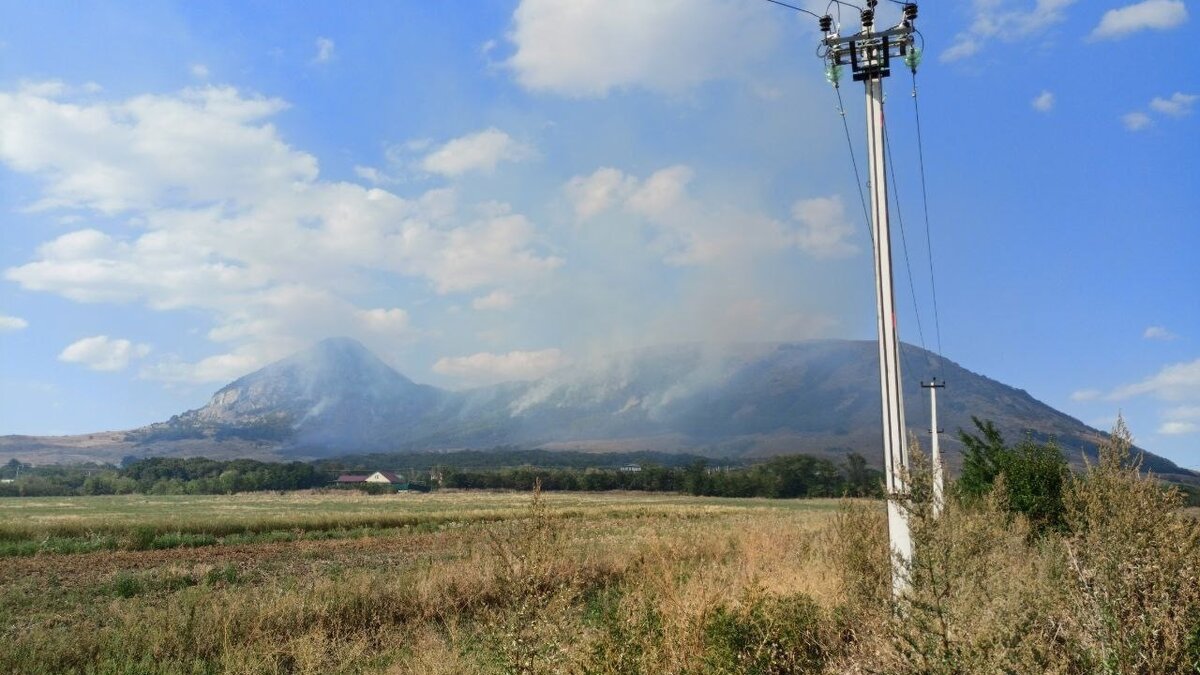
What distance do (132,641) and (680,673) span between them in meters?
8.30

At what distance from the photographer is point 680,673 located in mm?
6367

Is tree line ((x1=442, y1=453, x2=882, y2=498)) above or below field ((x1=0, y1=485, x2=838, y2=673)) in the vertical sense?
below

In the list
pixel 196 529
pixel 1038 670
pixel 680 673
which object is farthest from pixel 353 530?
pixel 1038 670

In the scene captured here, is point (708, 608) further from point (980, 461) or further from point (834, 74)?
point (980, 461)

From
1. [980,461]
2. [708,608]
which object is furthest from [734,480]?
[708,608]

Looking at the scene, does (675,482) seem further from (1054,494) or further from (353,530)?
(1054,494)

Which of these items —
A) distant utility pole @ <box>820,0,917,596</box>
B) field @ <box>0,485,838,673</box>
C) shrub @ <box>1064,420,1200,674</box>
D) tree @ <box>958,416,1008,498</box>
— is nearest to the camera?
shrub @ <box>1064,420,1200,674</box>

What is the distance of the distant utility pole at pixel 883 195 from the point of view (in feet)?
34.9

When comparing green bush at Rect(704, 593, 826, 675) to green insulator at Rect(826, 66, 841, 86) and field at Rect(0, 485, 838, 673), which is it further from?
green insulator at Rect(826, 66, 841, 86)

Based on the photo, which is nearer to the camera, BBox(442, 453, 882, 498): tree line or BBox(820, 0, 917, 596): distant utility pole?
BBox(820, 0, 917, 596): distant utility pole

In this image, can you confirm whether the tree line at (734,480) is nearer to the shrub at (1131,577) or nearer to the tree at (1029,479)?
the tree at (1029,479)

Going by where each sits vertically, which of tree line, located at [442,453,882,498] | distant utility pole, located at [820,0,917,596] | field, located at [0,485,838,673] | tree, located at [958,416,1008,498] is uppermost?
distant utility pole, located at [820,0,917,596]

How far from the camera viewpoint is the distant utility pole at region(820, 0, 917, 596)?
1065cm

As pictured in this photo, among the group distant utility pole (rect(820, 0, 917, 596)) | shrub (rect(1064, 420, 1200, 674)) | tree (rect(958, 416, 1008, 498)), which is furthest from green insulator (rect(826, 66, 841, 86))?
tree (rect(958, 416, 1008, 498))
